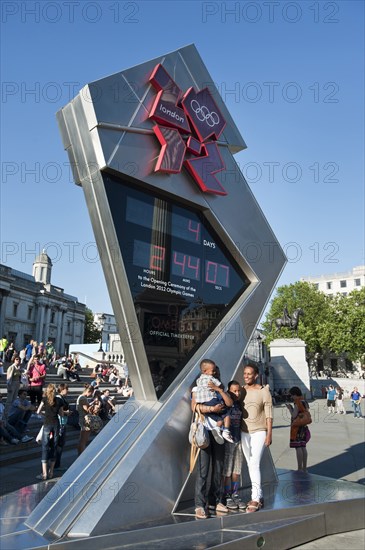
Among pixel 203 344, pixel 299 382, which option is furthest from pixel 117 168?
pixel 299 382

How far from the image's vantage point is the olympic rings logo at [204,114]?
664 centimetres

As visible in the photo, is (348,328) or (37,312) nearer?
(348,328)

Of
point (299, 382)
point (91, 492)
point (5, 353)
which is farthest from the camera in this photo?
point (299, 382)

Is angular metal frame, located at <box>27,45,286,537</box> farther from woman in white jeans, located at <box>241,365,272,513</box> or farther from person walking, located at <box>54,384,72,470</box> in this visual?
person walking, located at <box>54,384,72,470</box>

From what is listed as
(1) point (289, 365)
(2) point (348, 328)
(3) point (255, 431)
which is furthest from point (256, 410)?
(2) point (348, 328)

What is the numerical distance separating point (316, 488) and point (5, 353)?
975 inches

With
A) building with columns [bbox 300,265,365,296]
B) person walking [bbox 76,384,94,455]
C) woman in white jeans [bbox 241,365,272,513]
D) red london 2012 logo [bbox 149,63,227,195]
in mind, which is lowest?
person walking [bbox 76,384,94,455]

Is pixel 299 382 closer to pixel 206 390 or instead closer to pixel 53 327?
pixel 206 390

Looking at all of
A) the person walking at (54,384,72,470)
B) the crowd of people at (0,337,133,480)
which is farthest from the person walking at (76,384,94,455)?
the person walking at (54,384,72,470)

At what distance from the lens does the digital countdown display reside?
5625mm

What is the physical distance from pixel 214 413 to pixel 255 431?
Answer: 719 mm

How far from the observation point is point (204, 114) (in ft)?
22.4

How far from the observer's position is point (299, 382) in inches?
1529

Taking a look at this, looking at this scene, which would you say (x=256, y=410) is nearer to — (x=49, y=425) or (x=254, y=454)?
(x=254, y=454)
